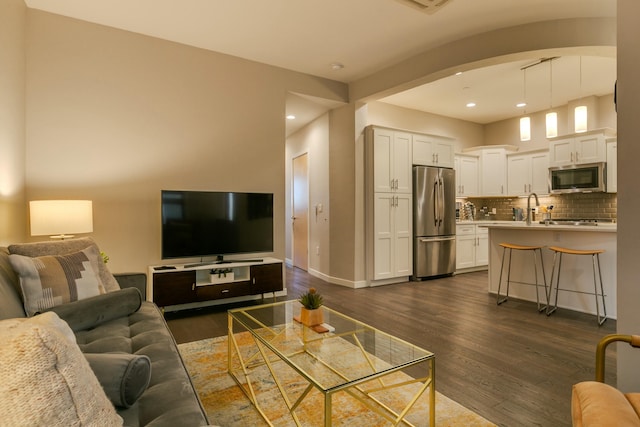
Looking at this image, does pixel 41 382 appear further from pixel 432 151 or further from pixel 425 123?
pixel 425 123

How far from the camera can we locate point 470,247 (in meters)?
6.10

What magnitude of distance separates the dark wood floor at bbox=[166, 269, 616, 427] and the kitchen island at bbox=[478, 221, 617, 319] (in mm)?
167

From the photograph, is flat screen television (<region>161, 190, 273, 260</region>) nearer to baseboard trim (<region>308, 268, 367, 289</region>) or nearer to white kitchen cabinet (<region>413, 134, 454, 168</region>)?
baseboard trim (<region>308, 268, 367, 289</region>)

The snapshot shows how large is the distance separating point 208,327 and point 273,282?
3.11 ft

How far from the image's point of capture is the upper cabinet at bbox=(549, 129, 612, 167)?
534 cm

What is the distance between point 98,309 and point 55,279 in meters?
0.28

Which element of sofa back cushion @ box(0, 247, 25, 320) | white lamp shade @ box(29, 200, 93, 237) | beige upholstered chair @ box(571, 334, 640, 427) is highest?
white lamp shade @ box(29, 200, 93, 237)

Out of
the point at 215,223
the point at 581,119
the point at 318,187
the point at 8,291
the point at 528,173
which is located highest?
the point at 581,119

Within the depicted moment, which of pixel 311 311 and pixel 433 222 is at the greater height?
pixel 433 222

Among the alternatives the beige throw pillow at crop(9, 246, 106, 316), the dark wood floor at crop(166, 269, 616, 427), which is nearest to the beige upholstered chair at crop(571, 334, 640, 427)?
the dark wood floor at crop(166, 269, 616, 427)

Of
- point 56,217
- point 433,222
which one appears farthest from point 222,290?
point 433,222

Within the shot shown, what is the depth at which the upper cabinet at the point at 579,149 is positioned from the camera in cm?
534

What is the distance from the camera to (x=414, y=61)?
415 centimetres

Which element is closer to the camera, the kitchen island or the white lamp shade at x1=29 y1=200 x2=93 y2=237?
the white lamp shade at x1=29 y1=200 x2=93 y2=237
